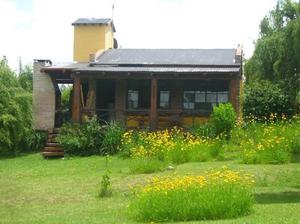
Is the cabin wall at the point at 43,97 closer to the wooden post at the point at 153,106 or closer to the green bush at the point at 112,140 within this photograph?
the wooden post at the point at 153,106

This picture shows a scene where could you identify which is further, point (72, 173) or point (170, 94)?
point (170, 94)

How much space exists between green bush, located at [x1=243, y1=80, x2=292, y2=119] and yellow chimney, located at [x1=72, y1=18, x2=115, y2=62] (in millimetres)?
11068

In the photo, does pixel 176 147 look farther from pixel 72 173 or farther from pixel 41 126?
pixel 41 126

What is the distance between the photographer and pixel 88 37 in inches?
1435

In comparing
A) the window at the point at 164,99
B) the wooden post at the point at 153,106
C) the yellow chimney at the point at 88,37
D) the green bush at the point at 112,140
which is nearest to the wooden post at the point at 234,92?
the wooden post at the point at 153,106

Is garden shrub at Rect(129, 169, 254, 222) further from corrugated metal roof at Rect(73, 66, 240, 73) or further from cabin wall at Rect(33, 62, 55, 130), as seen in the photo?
cabin wall at Rect(33, 62, 55, 130)

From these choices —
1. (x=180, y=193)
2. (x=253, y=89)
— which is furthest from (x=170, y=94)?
(x=180, y=193)

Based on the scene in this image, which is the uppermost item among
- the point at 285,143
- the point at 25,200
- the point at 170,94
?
the point at 170,94

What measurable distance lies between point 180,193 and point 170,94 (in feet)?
64.2

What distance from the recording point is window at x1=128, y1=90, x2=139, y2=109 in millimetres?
31062

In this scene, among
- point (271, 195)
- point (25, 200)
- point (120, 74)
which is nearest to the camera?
point (271, 195)

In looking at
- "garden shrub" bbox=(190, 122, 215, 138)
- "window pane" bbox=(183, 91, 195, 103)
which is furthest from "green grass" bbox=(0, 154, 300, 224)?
"window pane" bbox=(183, 91, 195, 103)

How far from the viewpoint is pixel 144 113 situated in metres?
29.0

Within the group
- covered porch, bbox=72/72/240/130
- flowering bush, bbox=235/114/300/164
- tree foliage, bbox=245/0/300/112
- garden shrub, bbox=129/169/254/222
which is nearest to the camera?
garden shrub, bbox=129/169/254/222
